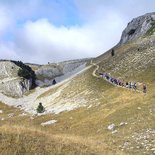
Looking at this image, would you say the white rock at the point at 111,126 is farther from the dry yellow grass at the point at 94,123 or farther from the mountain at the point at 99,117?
the dry yellow grass at the point at 94,123

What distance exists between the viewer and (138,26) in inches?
6988

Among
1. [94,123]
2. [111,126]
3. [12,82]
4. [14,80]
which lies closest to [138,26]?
[14,80]

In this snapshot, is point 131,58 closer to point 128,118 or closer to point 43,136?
point 128,118

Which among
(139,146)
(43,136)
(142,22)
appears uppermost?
(142,22)

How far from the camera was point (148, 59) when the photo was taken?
115438 millimetres

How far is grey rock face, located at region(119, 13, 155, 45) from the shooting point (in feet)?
542

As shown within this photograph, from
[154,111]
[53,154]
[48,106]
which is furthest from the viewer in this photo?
[48,106]

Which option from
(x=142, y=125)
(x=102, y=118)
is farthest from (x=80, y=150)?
(x=102, y=118)

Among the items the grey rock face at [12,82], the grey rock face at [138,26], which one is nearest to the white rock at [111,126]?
the grey rock face at [12,82]

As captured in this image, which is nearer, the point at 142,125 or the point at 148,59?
the point at 142,125

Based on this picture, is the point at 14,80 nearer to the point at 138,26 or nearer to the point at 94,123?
the point at 138,26

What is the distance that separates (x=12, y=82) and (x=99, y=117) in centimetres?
9913

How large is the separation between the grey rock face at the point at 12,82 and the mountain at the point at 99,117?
18.9ft

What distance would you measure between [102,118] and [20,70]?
110 meters
